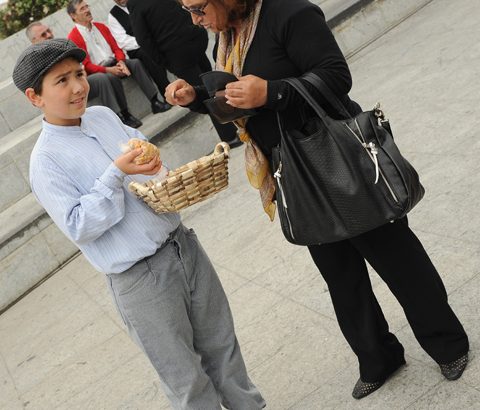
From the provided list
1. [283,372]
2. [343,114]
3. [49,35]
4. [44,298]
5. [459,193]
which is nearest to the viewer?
[343,114]

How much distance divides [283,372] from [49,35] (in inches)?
240

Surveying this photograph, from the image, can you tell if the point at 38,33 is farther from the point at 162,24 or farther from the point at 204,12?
the point at 204,12

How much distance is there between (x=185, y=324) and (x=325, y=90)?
1056 millimetres

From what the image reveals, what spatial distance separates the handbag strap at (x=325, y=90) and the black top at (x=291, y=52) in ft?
0.05

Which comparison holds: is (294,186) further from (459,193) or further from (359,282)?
(459,193)

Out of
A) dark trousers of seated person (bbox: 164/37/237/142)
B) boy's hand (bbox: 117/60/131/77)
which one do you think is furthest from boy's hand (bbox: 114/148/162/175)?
boy's hand (bbox: 117/60/131/77)

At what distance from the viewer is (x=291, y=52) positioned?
2338mm

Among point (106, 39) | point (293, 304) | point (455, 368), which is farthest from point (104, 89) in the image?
point (455, 368)

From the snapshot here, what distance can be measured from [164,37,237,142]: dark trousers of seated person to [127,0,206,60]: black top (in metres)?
0.07

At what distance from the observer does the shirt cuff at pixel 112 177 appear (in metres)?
2.34

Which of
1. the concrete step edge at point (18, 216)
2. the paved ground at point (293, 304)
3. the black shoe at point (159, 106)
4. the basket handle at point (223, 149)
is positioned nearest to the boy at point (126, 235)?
the basket handle at point (223, 149)

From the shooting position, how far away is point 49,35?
813cm

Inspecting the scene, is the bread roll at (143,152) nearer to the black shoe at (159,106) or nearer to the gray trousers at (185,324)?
the gray trousers at (185,324)

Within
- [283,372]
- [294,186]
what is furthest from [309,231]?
[283,372]
